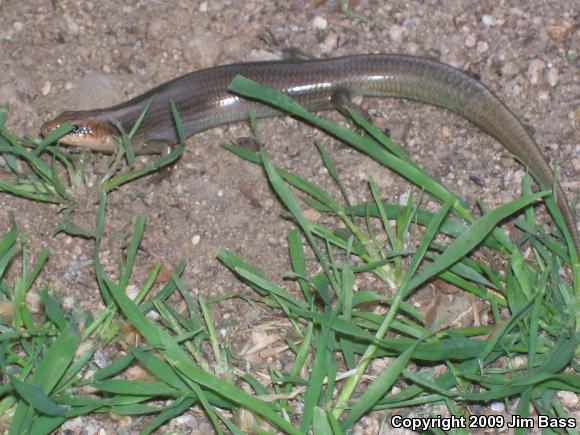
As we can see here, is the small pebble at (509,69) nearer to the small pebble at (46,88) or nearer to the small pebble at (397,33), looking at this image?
the small pebble at (397,33)

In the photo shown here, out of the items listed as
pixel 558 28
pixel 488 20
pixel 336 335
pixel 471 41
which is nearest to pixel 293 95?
pixel 471 41

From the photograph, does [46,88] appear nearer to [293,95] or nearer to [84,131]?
[84,131]

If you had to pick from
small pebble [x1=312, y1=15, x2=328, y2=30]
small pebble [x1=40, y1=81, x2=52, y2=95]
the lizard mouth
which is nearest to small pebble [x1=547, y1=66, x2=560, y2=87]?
small pebble [x1=312, y1=15, x2=328, y2=30]

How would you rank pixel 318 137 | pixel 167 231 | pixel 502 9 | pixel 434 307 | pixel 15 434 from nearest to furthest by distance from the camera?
pixel 15 434
pixel 434 307
pixel 167 231
pixel 318 137
pixel 502 9

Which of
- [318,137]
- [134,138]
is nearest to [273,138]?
[318,137]

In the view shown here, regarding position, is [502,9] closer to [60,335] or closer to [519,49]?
[519,49]

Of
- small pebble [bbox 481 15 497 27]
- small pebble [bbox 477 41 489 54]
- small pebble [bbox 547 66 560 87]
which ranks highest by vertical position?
small pebble [bbox 481 15 497 27]

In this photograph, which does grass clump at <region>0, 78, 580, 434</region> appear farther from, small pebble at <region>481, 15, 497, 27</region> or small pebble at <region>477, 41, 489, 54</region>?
small pebble at <region>481, 15, 497, 27</region>

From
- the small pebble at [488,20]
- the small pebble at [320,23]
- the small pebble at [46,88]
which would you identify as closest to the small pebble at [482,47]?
the small pebble at [488,20]
